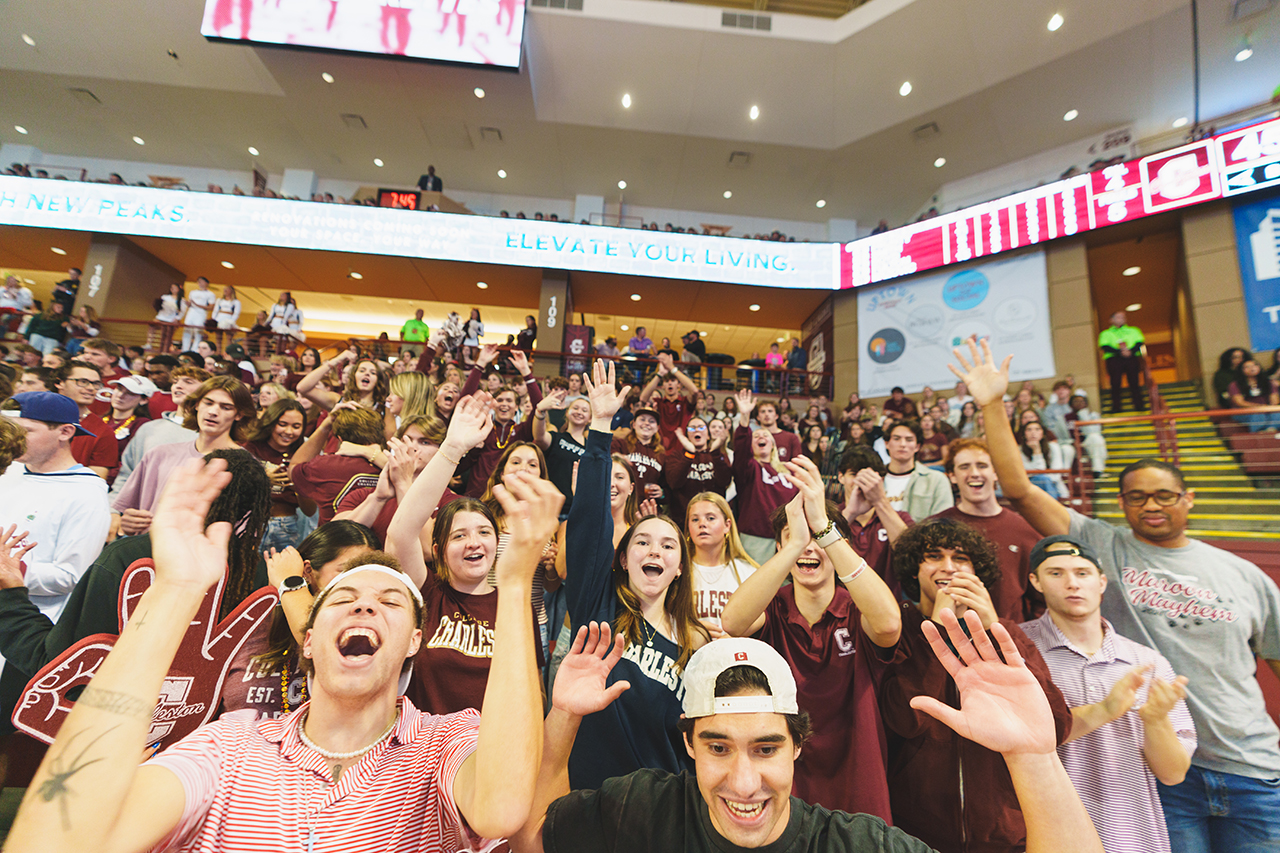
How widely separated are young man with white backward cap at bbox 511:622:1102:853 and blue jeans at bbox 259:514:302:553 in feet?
9.19

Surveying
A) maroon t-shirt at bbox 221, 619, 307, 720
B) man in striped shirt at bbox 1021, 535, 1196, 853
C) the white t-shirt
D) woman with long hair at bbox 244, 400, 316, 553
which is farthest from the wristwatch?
man in striped shirt at bbox 1021, 535, 1196, 853

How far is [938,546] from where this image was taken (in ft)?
8.00

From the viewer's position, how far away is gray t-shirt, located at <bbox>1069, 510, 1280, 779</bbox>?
2295 millimetres

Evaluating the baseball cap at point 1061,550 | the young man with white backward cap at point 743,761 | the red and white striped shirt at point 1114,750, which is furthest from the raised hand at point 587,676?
the baseball cap at point 1061,550

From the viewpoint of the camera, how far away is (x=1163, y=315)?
1337 centimetres

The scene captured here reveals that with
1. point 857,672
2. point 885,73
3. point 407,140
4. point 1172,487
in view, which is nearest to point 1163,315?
point 885,73

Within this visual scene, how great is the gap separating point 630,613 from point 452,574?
0.78 meters

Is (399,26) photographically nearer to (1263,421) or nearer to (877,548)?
(877,548)

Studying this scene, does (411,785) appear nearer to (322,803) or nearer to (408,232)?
(322,803)

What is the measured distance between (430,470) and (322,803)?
1.13 metres

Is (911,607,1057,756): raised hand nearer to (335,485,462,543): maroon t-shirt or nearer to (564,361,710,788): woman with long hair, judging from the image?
(564,361,710,788): woman with long hair

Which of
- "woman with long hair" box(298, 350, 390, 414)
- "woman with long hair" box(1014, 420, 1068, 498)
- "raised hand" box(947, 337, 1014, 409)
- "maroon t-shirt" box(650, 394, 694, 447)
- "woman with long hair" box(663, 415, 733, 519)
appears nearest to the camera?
"raised hand" box(947, 337, 1014, 409)

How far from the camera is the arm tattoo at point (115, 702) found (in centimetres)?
106

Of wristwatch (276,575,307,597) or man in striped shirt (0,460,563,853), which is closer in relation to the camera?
man in striped shirt (0,460,563,853)
